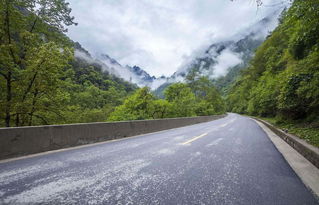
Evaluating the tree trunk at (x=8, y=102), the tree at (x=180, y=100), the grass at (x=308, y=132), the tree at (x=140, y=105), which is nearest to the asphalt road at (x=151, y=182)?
the grass at (x=308, y=132)

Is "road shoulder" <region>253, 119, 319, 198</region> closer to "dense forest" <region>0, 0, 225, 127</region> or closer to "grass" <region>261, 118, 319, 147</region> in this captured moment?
"grass" <region>261, 118, 319, 147</region>

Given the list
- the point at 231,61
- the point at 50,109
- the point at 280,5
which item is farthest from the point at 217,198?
the point at 231,61

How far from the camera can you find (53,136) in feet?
15.1

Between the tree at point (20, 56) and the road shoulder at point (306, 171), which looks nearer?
the road shoulder at point (306, 171)

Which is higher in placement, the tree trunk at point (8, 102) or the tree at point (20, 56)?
the tree at point (20, 56)

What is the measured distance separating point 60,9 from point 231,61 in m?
211

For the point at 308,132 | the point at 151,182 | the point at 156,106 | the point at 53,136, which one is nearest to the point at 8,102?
the point at 53,136

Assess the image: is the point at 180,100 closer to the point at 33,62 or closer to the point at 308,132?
the point at 308,132

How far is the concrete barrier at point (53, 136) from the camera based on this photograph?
362cm

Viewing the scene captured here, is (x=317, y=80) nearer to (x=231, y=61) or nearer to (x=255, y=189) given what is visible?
(x=255, y=189)

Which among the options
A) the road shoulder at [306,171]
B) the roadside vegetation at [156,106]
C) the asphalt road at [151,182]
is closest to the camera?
the asphalt road at [151,182]

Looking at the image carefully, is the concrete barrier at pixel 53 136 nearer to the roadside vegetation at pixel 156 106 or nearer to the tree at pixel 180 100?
the roadside vegetation at pixel 156 106

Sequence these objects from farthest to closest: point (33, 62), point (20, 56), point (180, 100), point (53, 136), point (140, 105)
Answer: point (180, 100) → point (140, 105) → point (20, 56) → point (33, 62) → point (53, 136)

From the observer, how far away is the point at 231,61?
190875 mm
